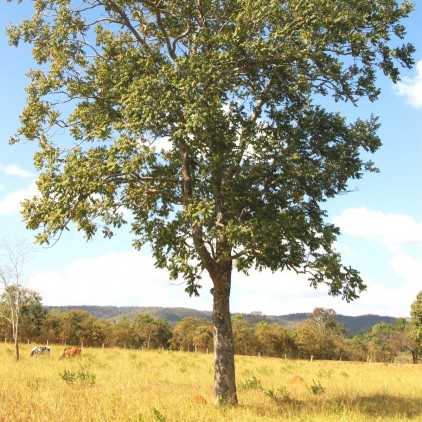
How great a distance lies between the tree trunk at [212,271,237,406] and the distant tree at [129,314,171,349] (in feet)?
179

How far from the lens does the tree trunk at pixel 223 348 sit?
46.4 ft

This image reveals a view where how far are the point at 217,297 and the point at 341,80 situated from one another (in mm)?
8377

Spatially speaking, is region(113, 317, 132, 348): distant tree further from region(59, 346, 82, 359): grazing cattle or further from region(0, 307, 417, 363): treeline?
region(59, 346, 82, 359): grazing cattle

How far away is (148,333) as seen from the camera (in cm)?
6912

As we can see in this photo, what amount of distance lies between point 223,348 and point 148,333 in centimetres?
5744

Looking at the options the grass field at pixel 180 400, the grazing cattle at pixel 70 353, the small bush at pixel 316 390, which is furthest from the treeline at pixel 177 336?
the small bush at pixel 316 390

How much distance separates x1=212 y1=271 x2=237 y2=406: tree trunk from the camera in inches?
557

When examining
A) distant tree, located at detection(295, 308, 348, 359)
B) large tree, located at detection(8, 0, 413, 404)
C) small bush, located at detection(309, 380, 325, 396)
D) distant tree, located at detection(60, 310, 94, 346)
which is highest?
large tree, located at detection(8, 0, 413, 404)

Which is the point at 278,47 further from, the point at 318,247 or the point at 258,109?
the point at 318,247

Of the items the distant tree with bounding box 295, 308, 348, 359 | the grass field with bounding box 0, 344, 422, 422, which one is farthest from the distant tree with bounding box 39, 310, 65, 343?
the grass field with bounding box 0, 344, 422, 422

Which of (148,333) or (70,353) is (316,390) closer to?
(70,353)

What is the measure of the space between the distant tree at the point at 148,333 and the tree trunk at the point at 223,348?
179 ft

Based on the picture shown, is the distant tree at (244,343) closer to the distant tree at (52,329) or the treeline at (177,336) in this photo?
the treeline at (177,336)

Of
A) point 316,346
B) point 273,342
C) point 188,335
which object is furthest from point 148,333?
point 316,346
